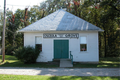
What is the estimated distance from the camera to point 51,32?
43.8ft

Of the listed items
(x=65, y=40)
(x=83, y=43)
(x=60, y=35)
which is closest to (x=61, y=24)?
(x=60, y=35)

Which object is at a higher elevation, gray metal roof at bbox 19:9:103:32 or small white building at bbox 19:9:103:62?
gray metal roof at bbox 19:9:103:32

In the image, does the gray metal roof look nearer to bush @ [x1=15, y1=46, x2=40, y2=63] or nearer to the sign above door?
the sign above door

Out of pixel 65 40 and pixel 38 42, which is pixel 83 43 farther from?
pixel 38 42

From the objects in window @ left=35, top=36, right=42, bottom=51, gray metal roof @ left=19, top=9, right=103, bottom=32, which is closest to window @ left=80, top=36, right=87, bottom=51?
gray metal roof @ left=19, top=9, right=103, bottom=32

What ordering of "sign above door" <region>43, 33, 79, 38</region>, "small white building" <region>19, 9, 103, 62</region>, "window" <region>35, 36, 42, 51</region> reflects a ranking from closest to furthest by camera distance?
"small white building" <region>19, 9, 103, 62</region>
"sign above door" <region>43, 33, 79, 38</region>
"window" <region>35, 36, 42, 51</region>

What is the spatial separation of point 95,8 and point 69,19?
9656 mm

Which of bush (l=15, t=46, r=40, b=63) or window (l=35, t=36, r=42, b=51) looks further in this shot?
window (l=35, t=36, r=42, b=51)

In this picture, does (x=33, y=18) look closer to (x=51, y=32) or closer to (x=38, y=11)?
(x=38, y=11)

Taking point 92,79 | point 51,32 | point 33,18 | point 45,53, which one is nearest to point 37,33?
point 51,32

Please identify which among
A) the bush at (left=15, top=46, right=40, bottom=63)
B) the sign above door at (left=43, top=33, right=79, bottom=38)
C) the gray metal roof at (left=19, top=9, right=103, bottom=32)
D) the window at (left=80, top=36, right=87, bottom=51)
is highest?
the gray metal roof at (left=19, top=9, right=103, bottom=32)

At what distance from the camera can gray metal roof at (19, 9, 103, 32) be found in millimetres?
13094

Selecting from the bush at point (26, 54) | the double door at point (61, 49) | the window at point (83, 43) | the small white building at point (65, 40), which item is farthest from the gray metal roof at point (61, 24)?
the bush at point (26, 54)

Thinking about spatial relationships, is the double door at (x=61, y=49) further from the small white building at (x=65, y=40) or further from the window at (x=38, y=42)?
the window at (x=38, y=42)
